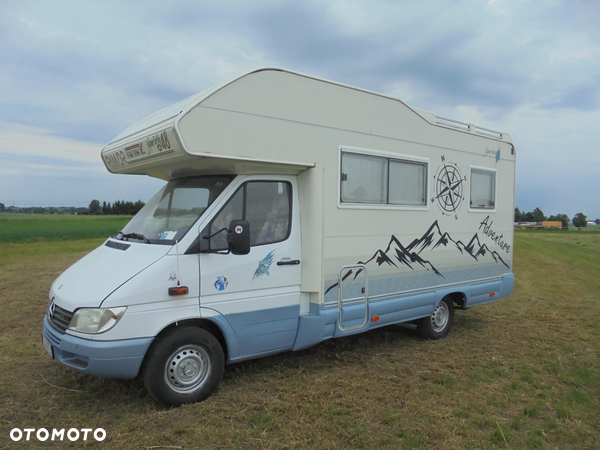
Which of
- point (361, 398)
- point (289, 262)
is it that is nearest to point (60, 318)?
point (289, 262)

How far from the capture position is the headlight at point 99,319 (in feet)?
13.7

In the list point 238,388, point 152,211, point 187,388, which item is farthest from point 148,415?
point 152,211

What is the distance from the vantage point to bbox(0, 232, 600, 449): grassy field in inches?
161

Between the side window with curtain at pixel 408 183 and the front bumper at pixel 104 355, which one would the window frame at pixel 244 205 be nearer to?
the front bumper at pixel 104 355

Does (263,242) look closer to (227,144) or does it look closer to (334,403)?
(227,144)

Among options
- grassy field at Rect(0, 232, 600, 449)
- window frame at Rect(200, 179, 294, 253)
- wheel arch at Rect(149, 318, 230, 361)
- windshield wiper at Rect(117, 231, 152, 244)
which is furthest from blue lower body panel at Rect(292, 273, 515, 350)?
windshield wiper at Rect(117, 231, 152, 244)

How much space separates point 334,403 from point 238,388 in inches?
42.6

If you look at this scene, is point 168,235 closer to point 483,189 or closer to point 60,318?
point 60,318

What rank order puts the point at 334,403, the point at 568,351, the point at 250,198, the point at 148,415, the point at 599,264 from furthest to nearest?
the point at 599,264 → the point at 568,351 → the point at 250,198 → the point at 334,403 → the point at 148,415

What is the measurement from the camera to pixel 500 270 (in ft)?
26.5

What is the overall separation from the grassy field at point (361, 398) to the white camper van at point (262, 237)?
436 millimetres

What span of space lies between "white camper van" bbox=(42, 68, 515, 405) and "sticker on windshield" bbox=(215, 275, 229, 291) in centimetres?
2

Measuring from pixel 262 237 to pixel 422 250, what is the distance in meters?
2.64

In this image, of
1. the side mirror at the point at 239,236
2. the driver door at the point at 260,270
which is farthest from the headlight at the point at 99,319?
the side mirror at the point at 239,236
